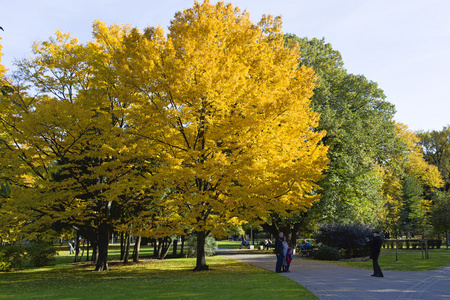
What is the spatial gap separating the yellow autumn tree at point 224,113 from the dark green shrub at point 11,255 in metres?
15.4

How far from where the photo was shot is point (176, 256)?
3238 centimetres

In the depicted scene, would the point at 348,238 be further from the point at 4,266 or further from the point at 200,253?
the point at 4,266

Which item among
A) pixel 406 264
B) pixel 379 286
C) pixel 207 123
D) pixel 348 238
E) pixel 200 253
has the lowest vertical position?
pixel 406 264

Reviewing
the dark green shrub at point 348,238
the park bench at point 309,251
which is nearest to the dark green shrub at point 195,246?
the park bench at point 309,251

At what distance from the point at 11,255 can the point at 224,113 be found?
1956 cm

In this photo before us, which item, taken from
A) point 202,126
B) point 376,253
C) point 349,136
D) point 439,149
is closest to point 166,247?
point 349,136

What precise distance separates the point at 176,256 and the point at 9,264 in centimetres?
1358

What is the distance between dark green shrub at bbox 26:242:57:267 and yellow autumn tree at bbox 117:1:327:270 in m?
17.1

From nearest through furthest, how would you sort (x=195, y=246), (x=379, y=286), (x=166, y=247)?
(x=379, y=286), (x=166, y=247), (x=195, y=246)

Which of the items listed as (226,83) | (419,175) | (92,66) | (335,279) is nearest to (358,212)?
(335,279)

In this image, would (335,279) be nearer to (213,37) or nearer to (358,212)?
(213,37)

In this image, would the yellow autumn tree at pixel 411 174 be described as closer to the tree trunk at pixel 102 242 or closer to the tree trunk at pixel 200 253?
the tree trunk at pixel 200 253

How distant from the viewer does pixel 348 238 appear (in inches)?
875

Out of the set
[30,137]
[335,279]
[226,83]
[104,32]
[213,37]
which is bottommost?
[335,279]
